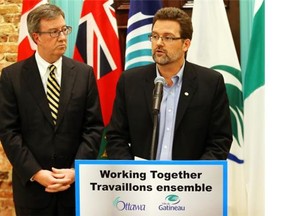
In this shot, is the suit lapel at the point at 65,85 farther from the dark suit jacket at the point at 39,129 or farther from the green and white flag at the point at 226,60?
the green and white flag at the point at 226,60

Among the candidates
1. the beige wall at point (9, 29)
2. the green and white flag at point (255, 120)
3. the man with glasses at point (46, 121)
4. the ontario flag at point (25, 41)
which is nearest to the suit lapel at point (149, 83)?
the man with glasses at point (46, 121)

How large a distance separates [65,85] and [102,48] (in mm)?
683

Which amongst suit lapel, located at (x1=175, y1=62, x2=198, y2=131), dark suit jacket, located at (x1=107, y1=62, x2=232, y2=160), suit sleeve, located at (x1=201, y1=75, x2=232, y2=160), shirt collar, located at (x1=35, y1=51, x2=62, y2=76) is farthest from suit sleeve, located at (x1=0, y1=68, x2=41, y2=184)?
suit sleeve, located at (x1=201, y1=75, x2=232, y2=160)

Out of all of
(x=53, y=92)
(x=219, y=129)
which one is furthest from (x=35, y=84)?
(x=219, y=129)

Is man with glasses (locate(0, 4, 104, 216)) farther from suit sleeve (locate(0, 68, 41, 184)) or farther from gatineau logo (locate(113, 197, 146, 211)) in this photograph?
gatineau logo (locate(113, 197, 146, 211))

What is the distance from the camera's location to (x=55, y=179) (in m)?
2.35

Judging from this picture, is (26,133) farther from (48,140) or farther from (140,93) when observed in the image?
(140,93)

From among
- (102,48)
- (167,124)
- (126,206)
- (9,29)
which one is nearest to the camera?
(126,206)

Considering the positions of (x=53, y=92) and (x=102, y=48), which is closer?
(x=53, y=92)

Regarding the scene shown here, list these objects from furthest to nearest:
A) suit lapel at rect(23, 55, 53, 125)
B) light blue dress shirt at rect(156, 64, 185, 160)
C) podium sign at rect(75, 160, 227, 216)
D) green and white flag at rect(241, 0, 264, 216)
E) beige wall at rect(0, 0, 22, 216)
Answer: beige wall at rect(0, 0, 22, 216)
green and white flag at rect(241, 0, 264, 216)
suit lapel at rect(23, 55, 53, 125)
light blue dress shirt at rect(156, 64, 185, 160)
podium sign at rect(75, 160, 227, 216)

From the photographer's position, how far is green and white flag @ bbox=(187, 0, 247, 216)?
9.87 ft

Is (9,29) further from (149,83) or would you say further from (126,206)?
(126,206)

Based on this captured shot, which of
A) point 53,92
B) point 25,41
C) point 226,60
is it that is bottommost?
point 53,92

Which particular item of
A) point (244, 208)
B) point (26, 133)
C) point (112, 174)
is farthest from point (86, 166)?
point (244, 208)
